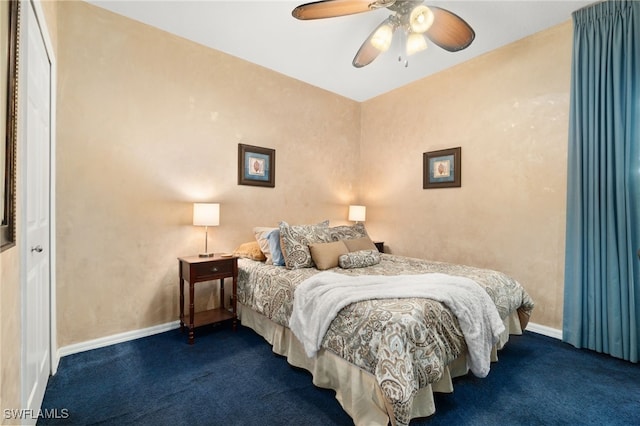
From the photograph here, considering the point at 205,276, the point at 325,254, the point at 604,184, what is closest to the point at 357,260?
the point at 325,254

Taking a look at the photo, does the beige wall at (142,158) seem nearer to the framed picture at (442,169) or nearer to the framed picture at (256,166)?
the framed picture at (256,166)

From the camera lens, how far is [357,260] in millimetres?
2791

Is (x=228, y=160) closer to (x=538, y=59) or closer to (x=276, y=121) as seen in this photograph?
(x=276, y=121)

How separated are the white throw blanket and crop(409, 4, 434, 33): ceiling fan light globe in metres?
1.80

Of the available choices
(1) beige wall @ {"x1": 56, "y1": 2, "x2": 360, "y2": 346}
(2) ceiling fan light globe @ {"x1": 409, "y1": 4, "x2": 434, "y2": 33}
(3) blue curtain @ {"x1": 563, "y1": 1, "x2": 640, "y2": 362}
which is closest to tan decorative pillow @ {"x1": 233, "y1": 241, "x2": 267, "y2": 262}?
(1) beige wall @ {"x1": 56, "y1": 2, "x2": 360, "y2": 346}

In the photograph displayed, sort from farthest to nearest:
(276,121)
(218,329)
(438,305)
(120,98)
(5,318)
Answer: (276,121)
(218,329)
(120,98)
(438,305)
(5,318)

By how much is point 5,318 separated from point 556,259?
3.83 meters

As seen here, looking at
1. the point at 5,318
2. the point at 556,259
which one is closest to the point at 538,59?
the point at 556,259

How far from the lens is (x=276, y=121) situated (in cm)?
379

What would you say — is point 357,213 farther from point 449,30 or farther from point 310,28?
point 449,30

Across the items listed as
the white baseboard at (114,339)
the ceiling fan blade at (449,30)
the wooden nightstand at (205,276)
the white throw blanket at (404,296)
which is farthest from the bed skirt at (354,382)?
the ceiling fan blade at (449,30)

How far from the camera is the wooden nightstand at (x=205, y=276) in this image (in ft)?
8.74

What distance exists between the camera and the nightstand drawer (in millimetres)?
2685

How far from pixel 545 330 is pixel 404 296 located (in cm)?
207
